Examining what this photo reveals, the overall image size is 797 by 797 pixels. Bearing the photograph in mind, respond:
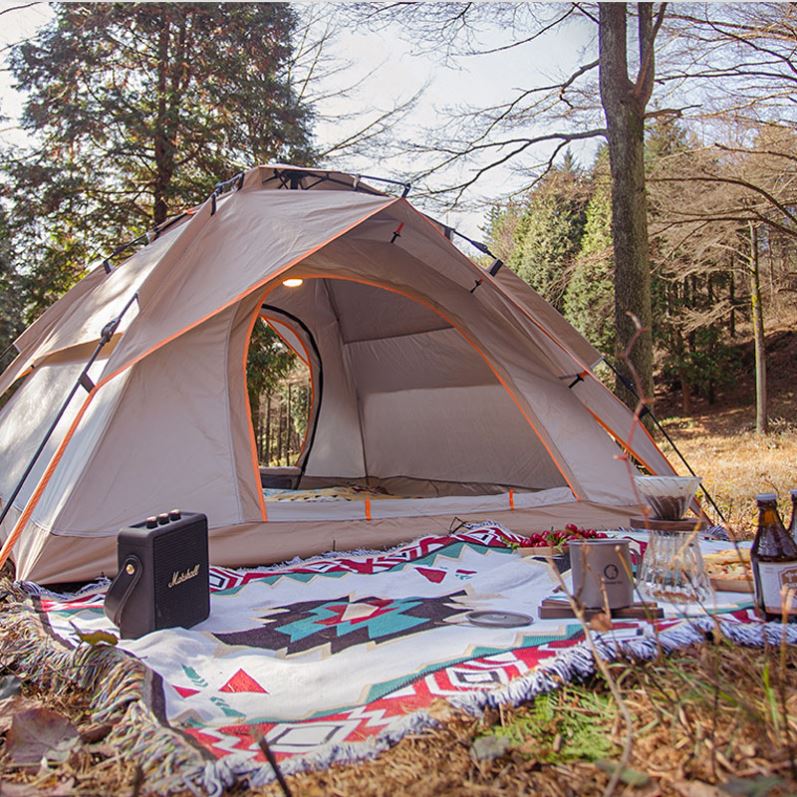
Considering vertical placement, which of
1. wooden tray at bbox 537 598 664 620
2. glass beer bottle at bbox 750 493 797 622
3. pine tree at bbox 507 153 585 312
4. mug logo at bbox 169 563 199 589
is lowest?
wooden tray at bbox 537 598 664 620

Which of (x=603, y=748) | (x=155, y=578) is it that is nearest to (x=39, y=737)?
(x=155, y=578)

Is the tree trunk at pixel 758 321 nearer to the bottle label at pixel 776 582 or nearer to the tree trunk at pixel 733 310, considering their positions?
the tree trunk at pixel 733 310

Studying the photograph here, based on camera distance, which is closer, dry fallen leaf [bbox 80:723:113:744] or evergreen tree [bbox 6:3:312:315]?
dry fallen leaf [bbox 80:723:113:744]

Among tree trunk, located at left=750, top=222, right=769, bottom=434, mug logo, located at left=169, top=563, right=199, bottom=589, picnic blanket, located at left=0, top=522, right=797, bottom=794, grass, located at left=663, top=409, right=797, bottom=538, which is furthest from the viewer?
tree trunk, located at left=750, top=222, right=769, bottom=434

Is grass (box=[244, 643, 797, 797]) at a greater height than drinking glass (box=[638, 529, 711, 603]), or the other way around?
drinking glass (box=[638, 529, 711, 603])

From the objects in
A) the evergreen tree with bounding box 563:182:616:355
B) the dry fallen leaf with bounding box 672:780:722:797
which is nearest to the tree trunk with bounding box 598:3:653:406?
the dry fallen leaf with bounding box 672:780:722:797

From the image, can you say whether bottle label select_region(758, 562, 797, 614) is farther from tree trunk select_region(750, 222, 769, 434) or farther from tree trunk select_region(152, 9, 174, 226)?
tree trunk select_region(750, 222, 769, 434)

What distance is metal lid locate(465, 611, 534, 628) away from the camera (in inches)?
71.5

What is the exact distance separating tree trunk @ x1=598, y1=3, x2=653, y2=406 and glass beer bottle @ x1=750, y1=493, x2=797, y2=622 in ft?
10.1

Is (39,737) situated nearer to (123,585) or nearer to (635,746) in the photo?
(123,585)

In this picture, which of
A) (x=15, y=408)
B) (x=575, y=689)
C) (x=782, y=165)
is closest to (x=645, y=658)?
(x=575, y=689)

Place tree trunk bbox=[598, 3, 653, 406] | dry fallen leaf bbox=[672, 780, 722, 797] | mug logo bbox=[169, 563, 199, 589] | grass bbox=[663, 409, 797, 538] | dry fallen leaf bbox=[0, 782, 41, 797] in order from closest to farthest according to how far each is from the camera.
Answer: dry fallen leaf bbox=[672, 780, 722, 797]
dry fallen leaf bbox=[0, 782, 41, 797]
mug logo bbox=[169, 563, 199, 589]
grass bbox=[663, 409, 797, 538]
tree trunk bbox=[598, 3, 653, 406]

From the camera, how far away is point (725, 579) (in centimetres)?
183

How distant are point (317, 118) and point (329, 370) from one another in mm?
5365
